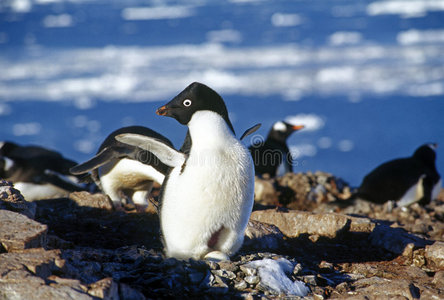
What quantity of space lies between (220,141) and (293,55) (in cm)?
2920

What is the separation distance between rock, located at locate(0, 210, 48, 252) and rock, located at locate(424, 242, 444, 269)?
2.29 metres

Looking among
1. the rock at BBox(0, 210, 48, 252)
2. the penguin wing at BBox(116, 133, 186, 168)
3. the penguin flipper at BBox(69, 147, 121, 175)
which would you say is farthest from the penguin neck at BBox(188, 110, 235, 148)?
the penguin flipper at BBox(69, 147, 121, 175)

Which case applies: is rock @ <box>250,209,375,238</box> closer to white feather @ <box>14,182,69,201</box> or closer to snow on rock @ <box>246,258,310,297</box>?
snow on rock @ <box>246,258,310,297</box>

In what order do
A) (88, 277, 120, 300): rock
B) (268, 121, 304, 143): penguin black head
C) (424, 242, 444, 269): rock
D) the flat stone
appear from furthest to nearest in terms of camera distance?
(268, 121, 304, 143): penguin black head → (424, 242, 444, 269): rock → the flat stone → (88, 277, 120, 300): rock

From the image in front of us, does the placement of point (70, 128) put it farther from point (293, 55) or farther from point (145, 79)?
point (293, 55)

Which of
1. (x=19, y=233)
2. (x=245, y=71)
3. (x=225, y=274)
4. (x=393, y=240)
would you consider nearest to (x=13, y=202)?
(x=19, y=233)

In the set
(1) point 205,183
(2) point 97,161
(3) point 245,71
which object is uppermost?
(1) point 205,183

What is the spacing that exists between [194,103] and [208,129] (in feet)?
0.55

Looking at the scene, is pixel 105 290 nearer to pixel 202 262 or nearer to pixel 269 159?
pixel 202 262

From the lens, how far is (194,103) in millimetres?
2996

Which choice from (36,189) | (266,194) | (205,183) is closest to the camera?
(205,183)

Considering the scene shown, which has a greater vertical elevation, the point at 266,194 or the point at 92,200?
the point at 92,200

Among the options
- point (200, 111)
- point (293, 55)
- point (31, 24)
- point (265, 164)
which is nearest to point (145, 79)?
point (293, 55)

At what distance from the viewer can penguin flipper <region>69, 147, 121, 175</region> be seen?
384 centimetres
